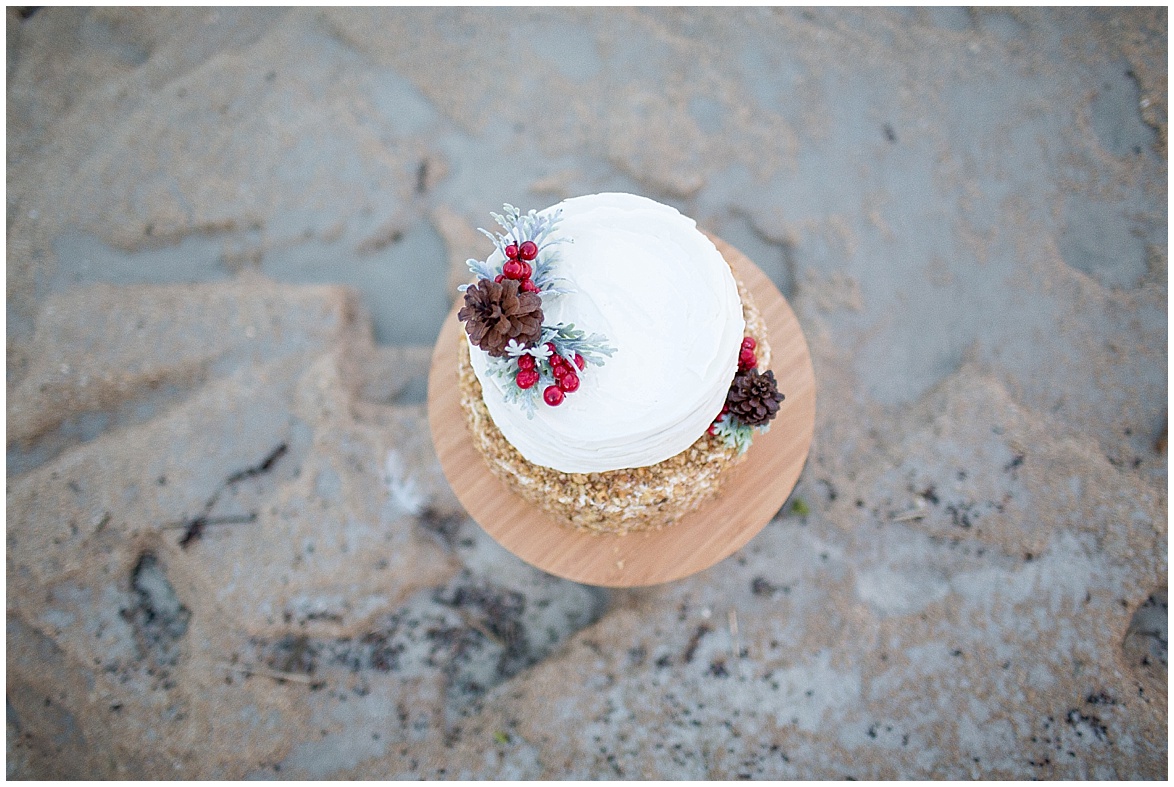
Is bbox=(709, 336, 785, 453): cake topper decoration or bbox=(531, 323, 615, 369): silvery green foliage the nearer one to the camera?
bbox=(531, 323, 615, 369): silvery green foliage

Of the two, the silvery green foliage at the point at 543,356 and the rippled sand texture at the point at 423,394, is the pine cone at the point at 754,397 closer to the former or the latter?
the silvery green foliage at the point at 543,356

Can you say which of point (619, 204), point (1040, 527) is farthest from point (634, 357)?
point (1040, 527)

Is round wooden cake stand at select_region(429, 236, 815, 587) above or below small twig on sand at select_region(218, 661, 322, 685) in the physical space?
above

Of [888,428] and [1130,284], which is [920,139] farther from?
[888,428]

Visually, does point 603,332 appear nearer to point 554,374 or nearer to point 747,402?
point 554,374

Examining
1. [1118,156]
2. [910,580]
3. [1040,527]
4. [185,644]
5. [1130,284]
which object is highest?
[1118,156]

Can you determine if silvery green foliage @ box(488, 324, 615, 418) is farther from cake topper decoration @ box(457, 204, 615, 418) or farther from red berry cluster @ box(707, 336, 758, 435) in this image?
red berry cluster @ box(707, 336, 758, 435)

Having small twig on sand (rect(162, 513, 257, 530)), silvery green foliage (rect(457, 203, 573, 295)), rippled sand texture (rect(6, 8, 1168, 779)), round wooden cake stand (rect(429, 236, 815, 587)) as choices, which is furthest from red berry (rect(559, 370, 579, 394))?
small twig on sand (rect(162, 513, 257, 530))
